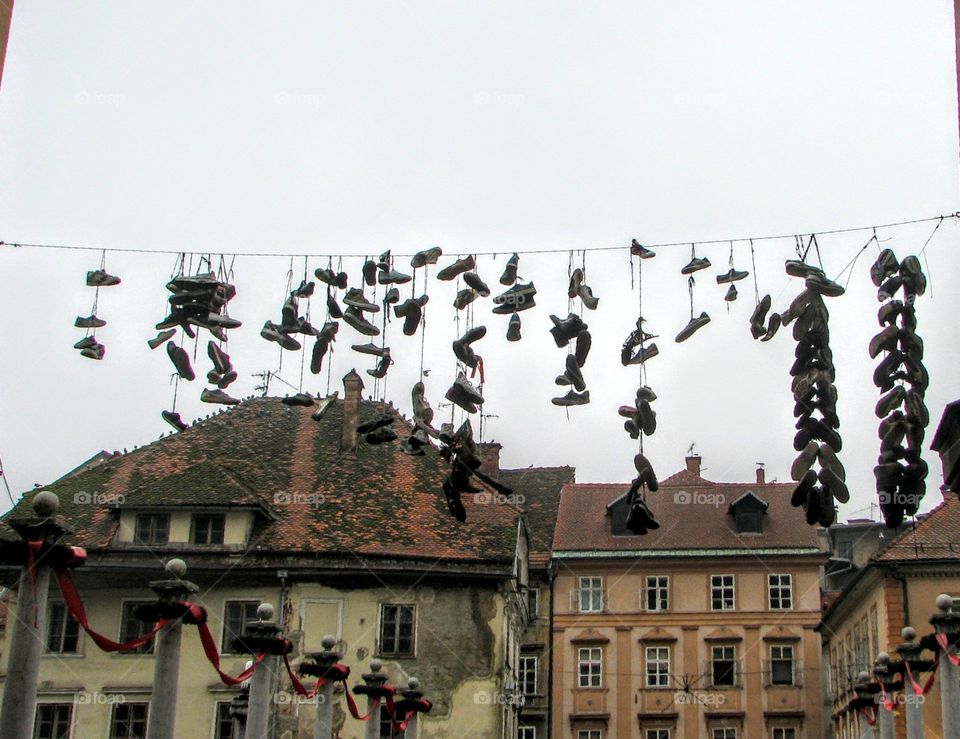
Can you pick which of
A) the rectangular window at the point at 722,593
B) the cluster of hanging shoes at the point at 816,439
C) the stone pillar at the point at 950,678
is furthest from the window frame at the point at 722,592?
the cluster of hanging shoes at the point at 816,439

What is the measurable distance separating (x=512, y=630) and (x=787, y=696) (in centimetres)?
1231

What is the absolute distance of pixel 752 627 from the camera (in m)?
39.1

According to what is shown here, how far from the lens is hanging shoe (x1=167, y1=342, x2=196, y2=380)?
1113 centimetres

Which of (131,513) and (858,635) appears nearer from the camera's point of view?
(131,513)

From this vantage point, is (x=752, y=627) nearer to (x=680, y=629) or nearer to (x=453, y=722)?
(x=680, y=629)

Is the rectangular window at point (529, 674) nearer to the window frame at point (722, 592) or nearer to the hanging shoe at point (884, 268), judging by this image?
the window frame at point (722, 592)

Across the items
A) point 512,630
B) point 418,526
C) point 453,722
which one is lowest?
point 453,722

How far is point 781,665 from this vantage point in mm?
38625

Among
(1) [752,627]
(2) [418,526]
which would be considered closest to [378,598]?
(2) [418,526]

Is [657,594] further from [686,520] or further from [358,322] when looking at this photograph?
[358,322]

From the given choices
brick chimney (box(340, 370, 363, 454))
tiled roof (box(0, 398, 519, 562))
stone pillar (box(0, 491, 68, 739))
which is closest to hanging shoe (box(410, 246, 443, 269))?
stone pillar (box(0, 491, 68, 739))

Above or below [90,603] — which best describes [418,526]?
above

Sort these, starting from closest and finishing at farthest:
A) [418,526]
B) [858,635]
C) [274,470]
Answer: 1. [418,526]
2. [274,470]
3. [858,635]

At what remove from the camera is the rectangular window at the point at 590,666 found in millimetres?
38844
